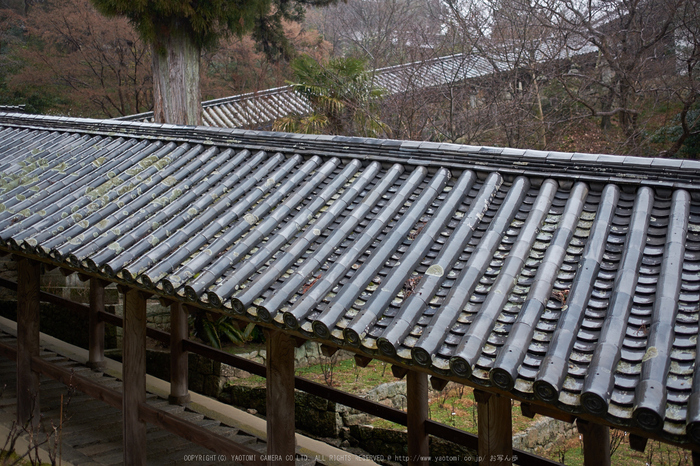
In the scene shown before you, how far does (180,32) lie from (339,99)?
3951 millimetres

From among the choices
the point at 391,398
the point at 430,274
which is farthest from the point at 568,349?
the point at 391,398

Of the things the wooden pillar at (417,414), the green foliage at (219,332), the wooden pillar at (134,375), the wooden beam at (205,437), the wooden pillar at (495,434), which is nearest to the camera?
the wooden pillar at (495,434)

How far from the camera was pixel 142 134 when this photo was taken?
23.8 feet

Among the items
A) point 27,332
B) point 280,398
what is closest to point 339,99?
point 27,332

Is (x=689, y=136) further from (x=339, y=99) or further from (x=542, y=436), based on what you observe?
(x=542, y=436)

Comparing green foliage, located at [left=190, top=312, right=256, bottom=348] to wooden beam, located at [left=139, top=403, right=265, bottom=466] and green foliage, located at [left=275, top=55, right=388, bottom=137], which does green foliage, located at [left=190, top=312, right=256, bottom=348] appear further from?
wooden beam, located at [left=139, top=403, right=265, bottom=466]

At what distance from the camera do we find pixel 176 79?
12500 mm

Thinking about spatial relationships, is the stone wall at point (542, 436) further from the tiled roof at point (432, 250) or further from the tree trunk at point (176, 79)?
the tree trunk at point (176, 79)

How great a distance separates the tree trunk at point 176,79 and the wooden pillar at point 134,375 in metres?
7.24

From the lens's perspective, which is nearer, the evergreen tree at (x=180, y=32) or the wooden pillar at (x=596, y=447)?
the wooden pillar at (x=596, y=447)

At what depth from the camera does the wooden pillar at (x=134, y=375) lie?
591 cm

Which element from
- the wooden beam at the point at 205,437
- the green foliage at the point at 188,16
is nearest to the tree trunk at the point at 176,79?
the green foliage at the point at 188,16

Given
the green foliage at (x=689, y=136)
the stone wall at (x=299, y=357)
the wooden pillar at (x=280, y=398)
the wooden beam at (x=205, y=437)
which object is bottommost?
the stone wall at (x=299, y=357)

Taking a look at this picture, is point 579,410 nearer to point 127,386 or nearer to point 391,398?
point 127,386
